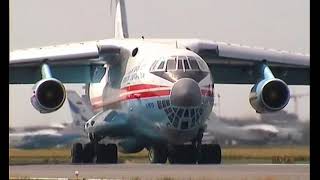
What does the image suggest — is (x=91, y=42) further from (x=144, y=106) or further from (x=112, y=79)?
(x=144, y=106)

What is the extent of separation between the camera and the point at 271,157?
86.8 ft

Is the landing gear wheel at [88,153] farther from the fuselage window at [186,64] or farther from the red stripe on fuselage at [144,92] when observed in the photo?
the fuselage window at [186,64]

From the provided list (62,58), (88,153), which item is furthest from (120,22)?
(88,153)

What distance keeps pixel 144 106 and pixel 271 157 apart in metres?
8.02

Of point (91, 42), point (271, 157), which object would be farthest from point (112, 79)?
point (271, 157)

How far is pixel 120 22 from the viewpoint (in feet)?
91.7

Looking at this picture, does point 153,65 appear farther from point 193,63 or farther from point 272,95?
point 272,95

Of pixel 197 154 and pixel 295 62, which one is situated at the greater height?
pixel 295 62

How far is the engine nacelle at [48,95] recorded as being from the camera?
19.5 m

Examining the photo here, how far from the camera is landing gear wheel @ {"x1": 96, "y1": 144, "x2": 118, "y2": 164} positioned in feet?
69.5

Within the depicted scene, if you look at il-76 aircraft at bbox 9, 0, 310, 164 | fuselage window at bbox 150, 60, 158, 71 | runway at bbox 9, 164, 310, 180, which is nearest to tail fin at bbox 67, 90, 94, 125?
il-76 aircraft at bbox 9, 0, 310, 164

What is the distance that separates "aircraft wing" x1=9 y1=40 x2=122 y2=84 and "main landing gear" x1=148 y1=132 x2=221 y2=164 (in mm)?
3099

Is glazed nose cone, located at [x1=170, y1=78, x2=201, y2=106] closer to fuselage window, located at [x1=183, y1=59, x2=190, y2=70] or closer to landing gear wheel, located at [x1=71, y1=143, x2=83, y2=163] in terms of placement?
fuselage window, located at [x1=183, y1=59, x2=190, y2=70]

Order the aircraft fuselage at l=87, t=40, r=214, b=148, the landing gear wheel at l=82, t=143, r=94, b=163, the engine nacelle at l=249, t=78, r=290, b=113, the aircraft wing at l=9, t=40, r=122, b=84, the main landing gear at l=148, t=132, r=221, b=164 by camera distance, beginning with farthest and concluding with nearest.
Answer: the aircraft wing at l=9, t=40, r=122, b=84 → the landing gear wheel at l=82, t=143, r=94, b=163 → the main landing gear at l=148, t=132, r=221, b=164 → the engine nacelle at l=249, t=78, r=290, b=113 → the aircraft fuselage at l=87, t=40, r=214, b=148
